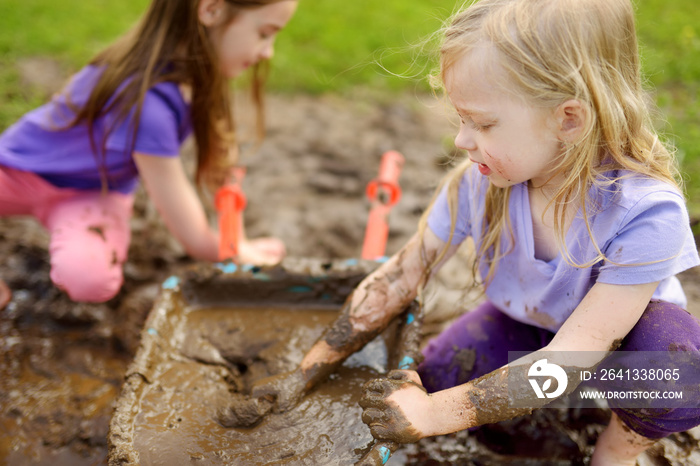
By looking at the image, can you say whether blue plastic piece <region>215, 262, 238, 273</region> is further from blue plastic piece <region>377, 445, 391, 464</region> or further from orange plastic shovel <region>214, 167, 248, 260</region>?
blue plastic piece <region>377, 445, 391, 464</region>

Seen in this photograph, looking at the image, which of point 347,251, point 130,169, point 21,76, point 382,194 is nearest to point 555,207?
point 382,194

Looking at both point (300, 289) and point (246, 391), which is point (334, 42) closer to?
point (300, 289)

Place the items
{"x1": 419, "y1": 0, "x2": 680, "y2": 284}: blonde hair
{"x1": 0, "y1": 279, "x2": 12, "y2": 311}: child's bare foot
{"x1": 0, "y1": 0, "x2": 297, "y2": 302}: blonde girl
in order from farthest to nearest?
{"x1": 0, "y1": 279, "x2": 12, "y2": 311}: child's bare foot, {"x1": 0, "y1": 0, "x2": 297, "y2": 302}: blonde girl, {"x1": 419, "y1": 0, "x2": 680, "y2": 284}: blonde hair

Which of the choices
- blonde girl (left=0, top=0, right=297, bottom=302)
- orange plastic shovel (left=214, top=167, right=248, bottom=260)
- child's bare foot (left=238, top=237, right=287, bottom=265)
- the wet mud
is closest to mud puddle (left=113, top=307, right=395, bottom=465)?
the wet mud

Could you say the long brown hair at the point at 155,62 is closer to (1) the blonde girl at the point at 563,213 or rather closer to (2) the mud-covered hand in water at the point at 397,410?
(1) the blonde girl at the point at 563,213

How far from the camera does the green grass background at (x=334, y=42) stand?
3.37 meters

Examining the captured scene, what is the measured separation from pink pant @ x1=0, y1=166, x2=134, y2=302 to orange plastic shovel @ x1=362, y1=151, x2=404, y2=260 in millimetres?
926

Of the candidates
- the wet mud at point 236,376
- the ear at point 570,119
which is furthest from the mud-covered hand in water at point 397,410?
the ear at point 570,119

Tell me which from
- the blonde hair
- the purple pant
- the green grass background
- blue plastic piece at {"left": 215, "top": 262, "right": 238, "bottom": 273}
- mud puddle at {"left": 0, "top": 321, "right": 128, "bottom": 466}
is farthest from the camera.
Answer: the green grass background

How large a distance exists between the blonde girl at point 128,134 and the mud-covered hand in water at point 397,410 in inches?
40.2

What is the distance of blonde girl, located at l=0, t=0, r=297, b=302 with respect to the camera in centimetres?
194

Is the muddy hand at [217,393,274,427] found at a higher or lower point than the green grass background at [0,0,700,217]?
lower

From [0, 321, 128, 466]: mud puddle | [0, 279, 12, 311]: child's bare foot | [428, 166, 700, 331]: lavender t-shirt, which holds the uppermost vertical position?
[428, 166, 700, 331]: lavender t-shirt

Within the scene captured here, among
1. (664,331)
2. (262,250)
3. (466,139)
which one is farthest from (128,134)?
(664,331)
